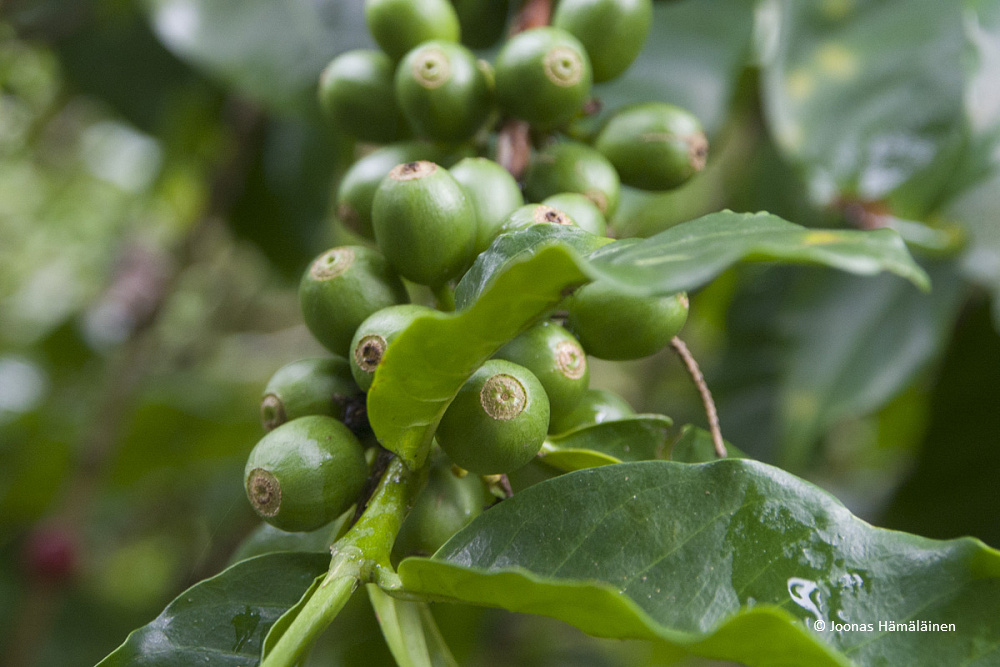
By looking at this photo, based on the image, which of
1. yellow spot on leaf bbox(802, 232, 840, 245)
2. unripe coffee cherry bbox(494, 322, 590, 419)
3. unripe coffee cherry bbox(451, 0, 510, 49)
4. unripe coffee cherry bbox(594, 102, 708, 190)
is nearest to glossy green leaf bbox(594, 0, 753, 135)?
unripe coffee cherry bbox(451, 0, 510, 49)

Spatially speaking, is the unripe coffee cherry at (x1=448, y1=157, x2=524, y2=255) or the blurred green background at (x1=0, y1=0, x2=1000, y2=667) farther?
the blurred green background at (x1=0, y1=0, x2=1000, y2=667)

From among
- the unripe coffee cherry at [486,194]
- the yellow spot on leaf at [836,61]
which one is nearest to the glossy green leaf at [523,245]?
the unripe coffee cherry at [486,194]

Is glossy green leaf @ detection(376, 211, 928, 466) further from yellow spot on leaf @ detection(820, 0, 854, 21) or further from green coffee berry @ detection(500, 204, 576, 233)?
yellow spot on leaf @ detection(820, 0, 854, 21)

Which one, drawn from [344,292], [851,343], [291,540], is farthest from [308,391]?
[851,343]

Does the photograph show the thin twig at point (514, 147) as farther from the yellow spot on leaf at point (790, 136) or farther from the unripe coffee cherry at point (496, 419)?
the yellow spot on leaf at point (790, 136)

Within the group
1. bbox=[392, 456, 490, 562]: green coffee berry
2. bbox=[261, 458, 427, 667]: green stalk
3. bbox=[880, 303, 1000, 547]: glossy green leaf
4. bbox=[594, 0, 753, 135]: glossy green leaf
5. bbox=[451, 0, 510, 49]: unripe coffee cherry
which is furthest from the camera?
bbox=[880, 303, 1000, 547]: glossy green leaf

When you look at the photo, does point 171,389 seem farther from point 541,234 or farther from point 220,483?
point 541,234
